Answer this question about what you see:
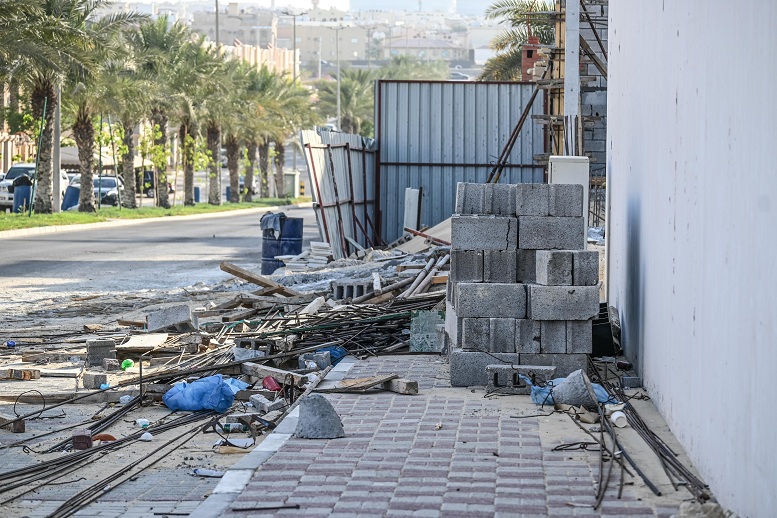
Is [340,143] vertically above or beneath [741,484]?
above

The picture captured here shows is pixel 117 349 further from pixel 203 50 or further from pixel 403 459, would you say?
pixel 203 50

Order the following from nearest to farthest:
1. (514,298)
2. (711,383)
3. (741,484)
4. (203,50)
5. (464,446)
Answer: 1. (741,484)
2. (711,383)
3. (464,446)
4. (514,298)
5. (203,50)

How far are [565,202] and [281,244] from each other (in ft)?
43.4

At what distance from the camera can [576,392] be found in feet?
28.8

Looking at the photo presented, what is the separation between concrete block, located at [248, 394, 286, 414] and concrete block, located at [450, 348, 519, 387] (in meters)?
1.52

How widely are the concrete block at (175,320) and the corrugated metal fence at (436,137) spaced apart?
1630cm

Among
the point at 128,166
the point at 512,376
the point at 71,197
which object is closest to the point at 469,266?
the point at 512,376

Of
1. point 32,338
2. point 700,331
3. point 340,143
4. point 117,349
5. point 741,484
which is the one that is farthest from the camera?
point 340,143

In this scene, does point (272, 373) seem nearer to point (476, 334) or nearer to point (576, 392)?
point (476, 334)

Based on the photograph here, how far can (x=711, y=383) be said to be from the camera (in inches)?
247

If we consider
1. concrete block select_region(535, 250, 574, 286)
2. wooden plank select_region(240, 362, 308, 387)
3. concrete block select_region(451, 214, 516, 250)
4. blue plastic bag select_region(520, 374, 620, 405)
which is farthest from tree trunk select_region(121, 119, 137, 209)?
blue plastic bag select_region(520, 374, 620, 405)

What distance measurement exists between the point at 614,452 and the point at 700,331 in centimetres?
89

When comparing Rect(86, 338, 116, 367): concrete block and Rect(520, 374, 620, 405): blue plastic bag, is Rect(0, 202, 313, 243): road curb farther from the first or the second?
Rect(520, 374, 620, 405): blue plastic bag

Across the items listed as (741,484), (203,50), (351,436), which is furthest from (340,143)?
(203,50)
